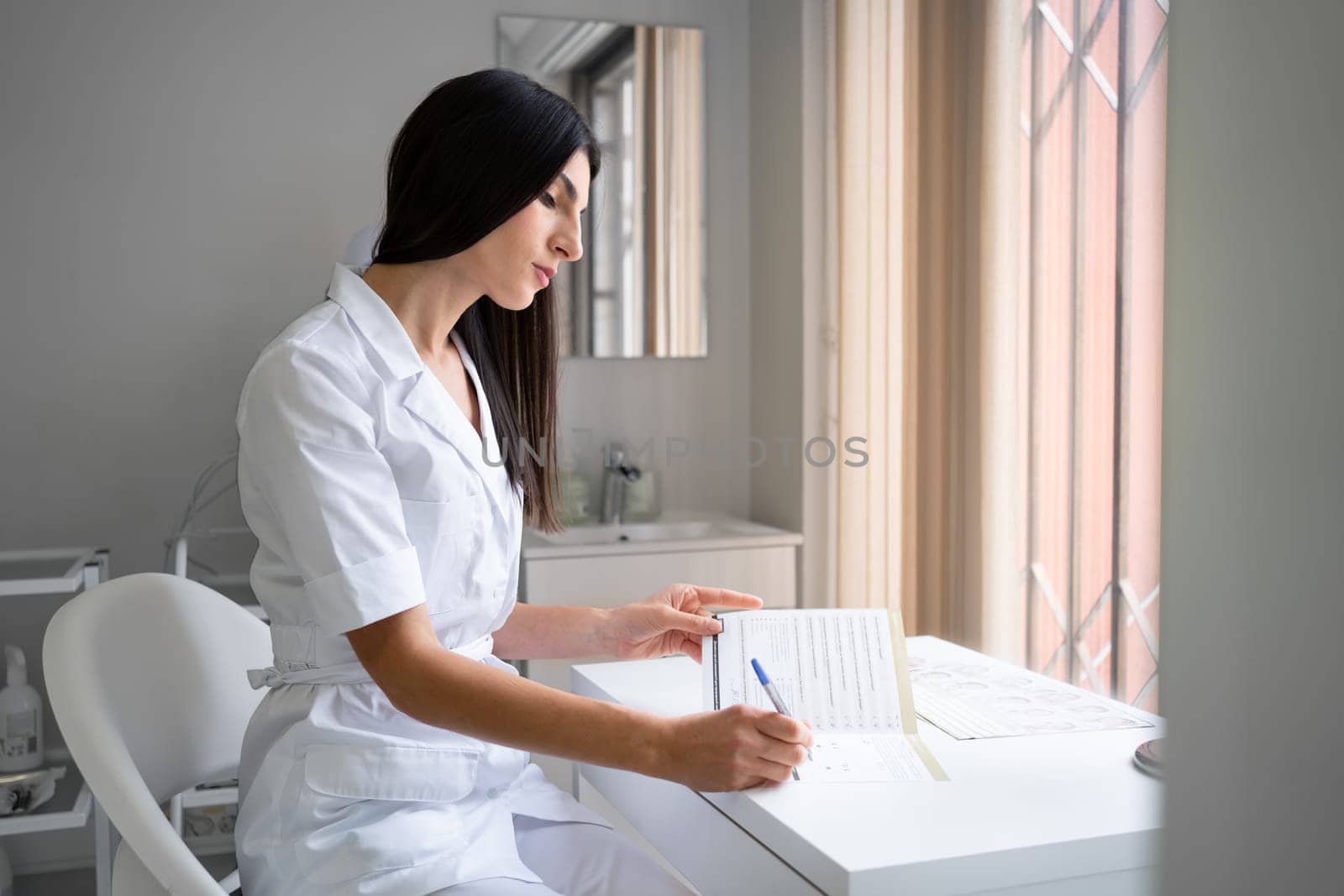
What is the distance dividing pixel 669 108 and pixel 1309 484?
251cm

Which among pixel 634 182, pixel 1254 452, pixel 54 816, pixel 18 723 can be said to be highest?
pixel 634 182

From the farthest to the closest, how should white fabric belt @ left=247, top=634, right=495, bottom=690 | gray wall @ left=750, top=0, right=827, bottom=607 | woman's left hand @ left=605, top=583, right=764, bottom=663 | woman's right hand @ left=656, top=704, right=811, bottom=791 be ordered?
gray wall @ left=750, top=0, right=827, bottom=607 < woman's left hand @ left=605, top=583, right=764, bottom=663 < white fabric belt @ left=247, top=634, right=495, bottom=690 < woman's right hand @ left=656, top=704, right=811, bottom=791

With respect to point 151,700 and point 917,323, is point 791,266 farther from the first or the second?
point 151,700

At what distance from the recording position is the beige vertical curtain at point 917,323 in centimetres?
215

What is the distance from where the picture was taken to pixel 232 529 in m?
2.30

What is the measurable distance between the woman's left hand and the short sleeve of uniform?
361 millimetres

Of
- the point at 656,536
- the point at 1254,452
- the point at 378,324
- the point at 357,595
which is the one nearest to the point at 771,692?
the point at 357,595

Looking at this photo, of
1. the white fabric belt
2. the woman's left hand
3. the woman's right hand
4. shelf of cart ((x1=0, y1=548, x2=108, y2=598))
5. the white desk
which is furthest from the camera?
shelf of cart ((x1=0, y1=548, x2=108, y2=598))

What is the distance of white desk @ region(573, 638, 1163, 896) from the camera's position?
82 centimetres

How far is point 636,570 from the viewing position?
90.2 inches

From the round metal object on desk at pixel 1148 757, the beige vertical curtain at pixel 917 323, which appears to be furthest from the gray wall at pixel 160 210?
the round metal object on desk at pixel 1148 757

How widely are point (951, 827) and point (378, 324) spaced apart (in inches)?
28.6

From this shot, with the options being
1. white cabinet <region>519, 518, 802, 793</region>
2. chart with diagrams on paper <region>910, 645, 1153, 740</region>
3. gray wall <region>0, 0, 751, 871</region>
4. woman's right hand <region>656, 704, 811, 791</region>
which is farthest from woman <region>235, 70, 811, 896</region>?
gray wall <region>0, 0, 751, 871</region>

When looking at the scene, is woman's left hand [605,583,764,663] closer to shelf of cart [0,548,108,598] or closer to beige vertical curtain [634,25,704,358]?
shelf of cart [0,548,108,598]
